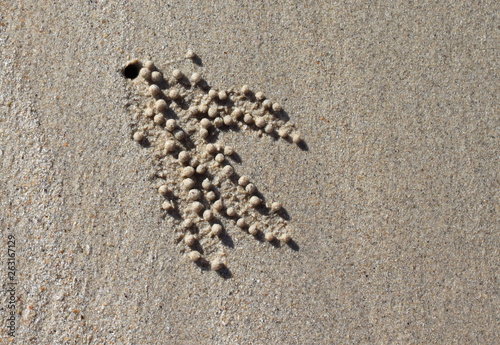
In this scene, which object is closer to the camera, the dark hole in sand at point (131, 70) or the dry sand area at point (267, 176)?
the dry sand area at point (267, 176)

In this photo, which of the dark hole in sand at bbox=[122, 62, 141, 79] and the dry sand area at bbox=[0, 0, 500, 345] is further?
the dark hole in sand at bbox=[122, 62, 141, 79]

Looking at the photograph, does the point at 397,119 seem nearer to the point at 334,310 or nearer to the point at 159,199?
the point at 334,310

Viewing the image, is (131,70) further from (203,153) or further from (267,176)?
(267,176)

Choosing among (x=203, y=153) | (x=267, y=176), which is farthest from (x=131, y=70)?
(x=267, y=176)

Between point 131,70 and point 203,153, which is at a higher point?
point 131,70
